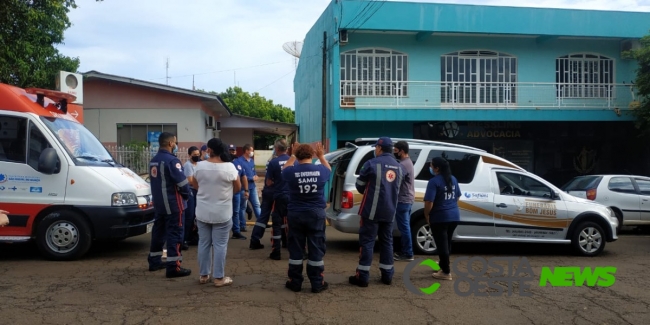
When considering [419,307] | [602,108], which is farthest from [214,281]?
[602,108]

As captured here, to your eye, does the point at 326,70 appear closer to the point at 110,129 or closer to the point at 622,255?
the point at 110,129

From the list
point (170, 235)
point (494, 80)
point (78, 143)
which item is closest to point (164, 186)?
point (170, 235)

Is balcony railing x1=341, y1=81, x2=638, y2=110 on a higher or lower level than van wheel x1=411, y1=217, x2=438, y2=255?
higher

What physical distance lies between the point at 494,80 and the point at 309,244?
46.9 feet

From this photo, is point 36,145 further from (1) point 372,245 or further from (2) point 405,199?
(2) point 405,199

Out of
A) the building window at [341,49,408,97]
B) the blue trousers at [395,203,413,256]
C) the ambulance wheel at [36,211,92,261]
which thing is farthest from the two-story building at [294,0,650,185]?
the ambulance wheel at [36,211,92,261]

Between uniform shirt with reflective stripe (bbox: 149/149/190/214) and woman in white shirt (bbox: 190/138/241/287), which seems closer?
woman in white shirt (bbox: 190/138/241/287)

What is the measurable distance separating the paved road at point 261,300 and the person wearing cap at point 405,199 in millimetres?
367

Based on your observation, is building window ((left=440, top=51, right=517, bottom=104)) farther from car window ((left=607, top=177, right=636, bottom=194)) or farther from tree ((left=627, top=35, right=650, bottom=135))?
car window ((left=607, top=177, right=636, bottom=194))

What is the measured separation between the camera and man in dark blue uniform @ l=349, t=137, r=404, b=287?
20.4 feet

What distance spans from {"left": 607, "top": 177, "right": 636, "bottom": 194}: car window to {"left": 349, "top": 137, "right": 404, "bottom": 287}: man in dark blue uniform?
300 inches

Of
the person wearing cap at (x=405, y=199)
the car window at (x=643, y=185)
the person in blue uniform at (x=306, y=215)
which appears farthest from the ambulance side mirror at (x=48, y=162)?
the car window at (x=643, y=185)

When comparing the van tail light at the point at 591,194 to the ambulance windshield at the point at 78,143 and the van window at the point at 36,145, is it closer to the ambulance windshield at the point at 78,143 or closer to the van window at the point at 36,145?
the ambulance windshield at the point at 78,143

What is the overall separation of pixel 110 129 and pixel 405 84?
33.5ft
